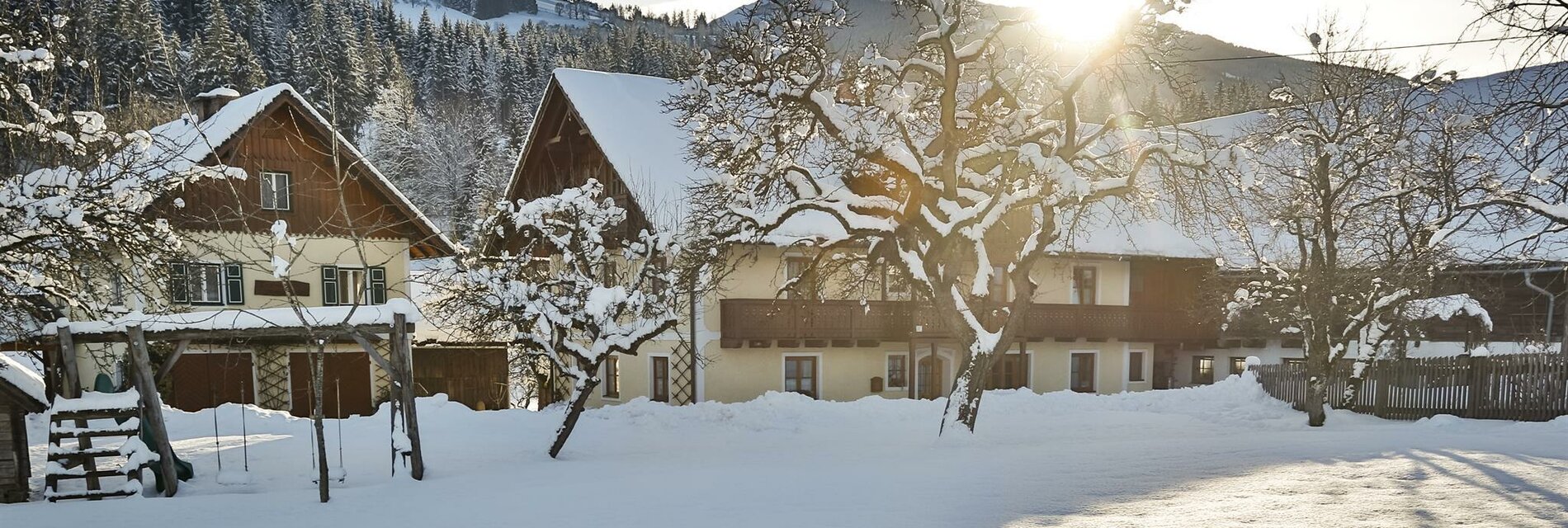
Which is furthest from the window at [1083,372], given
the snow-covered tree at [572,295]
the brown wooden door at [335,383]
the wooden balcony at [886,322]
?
the brown wooden door at [335,383]

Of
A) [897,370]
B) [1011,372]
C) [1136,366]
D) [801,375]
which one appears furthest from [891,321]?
[1136,366]

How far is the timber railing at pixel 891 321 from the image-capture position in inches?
974

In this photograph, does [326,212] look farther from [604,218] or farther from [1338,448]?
[1338,448]

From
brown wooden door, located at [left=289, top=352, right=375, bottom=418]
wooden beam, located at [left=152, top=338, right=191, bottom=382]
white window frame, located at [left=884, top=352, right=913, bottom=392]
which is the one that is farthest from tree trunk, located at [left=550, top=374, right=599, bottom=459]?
brown wooden door, located at [left=289, top=352, right=375, bottom=418]

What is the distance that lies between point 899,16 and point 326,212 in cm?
1766

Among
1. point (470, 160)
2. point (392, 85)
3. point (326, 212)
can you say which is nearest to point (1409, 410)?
point (326, 212)

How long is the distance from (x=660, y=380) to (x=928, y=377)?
24.5 ft

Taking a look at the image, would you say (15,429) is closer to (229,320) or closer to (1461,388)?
(229,320)

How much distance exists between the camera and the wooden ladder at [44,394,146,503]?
12250 millimetres

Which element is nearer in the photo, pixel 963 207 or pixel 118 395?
pixel 118 395

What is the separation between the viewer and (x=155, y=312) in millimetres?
12883

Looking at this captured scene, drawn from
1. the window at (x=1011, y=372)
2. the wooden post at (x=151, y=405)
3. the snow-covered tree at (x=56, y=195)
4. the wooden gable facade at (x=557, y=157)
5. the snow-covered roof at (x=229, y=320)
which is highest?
the wooden gable facade at (x=557, y=157)

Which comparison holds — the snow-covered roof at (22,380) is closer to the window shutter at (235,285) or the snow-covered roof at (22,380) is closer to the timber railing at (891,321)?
the window shutter at (235,285)

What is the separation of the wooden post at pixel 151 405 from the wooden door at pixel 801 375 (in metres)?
15.7
